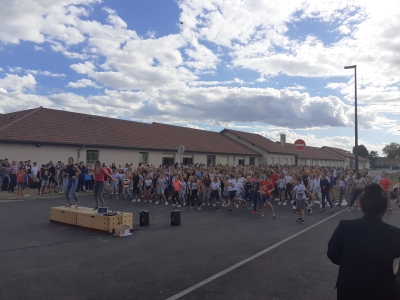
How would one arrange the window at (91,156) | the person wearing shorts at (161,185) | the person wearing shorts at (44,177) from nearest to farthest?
1. the person wearing shorts at (161,185)
2. the person wearing shorts at (44,177)
3. the window at (91,156)

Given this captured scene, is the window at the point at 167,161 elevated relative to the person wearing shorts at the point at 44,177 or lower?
elevated

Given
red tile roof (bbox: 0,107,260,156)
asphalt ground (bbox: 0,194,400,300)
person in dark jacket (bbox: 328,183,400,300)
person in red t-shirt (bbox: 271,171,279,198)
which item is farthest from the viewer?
red tile roof (bbox: 0,107,260,156)

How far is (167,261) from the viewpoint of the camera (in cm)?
706

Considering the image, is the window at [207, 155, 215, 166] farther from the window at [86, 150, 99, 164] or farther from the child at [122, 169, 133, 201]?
the child at [122, 169, 133, 201]

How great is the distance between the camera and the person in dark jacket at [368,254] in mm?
2635

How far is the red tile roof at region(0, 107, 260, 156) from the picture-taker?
24094mm

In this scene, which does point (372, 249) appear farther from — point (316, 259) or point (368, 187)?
point (316, 259)

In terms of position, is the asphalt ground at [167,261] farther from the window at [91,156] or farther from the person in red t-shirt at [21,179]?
the window at [91,156]

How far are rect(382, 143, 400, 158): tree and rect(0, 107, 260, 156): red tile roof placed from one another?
126373mm

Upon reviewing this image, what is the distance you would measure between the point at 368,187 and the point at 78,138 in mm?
25677

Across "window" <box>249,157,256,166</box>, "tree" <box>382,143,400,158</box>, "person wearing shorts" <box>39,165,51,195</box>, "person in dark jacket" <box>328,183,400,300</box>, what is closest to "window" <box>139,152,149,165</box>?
"person wearing shorts" <box>39,165,51,195</box>

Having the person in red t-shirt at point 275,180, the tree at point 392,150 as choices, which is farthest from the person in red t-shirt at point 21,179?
the tree at point 392,150

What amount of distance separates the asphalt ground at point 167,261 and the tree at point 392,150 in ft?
502

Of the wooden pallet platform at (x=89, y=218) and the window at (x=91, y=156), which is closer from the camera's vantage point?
the wooden pallet platform at (x=89, y=218)
